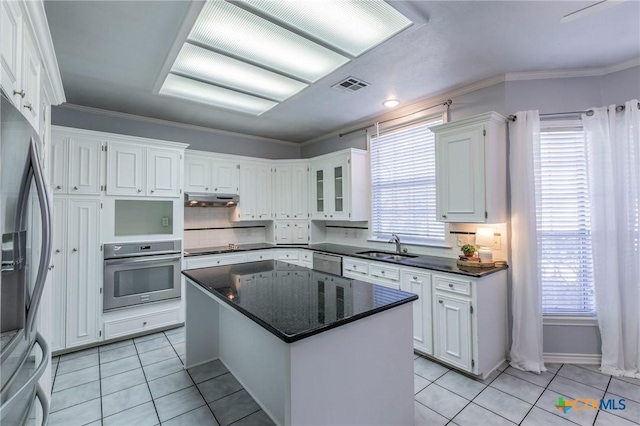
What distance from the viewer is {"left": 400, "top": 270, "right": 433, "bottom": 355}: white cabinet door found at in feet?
9.42

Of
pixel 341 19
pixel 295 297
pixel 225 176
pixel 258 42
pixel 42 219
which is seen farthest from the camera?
pixel 225 176

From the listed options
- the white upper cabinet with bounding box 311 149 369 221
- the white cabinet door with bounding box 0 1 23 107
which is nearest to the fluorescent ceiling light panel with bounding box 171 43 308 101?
the white cabinet door with bounding box 0 1 23 107

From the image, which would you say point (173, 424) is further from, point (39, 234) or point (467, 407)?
point (467, 407)

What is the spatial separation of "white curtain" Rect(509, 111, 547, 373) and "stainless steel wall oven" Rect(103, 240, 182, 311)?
376 centimetres

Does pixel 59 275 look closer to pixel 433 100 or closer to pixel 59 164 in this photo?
Answer: pixel 59 164

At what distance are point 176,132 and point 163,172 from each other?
99cm

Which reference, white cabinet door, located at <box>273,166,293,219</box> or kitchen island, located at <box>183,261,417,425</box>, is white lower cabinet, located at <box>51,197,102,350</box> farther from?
white cabinet door, located at <box>273,166,293,219</box>

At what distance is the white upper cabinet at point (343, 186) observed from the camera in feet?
14.0

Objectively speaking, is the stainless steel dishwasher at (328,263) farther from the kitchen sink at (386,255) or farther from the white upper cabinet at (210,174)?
the white upper cabinet at (210,174)

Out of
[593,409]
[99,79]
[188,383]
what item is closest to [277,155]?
[99,79]

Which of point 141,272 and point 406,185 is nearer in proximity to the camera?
point 141,272

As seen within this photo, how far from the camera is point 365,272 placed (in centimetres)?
353

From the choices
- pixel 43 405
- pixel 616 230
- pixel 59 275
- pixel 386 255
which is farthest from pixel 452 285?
pixel 59 275

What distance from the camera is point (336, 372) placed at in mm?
1524
